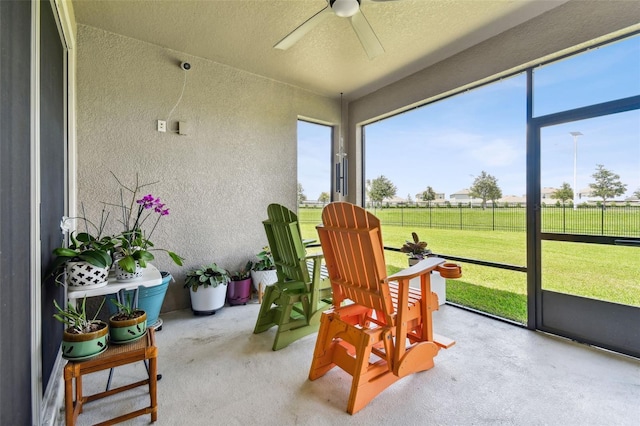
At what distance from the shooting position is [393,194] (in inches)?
157

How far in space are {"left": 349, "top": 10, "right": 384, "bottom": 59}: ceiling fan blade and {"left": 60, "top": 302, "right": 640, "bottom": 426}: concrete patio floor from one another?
2.43 meters

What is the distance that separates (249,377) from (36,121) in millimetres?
1829

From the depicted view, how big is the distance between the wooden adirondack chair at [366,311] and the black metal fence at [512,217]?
1.40 m

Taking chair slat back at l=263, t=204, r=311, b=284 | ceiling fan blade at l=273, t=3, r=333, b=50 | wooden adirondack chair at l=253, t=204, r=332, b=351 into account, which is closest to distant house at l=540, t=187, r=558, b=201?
wooden adirondack chair at l=253, t=204, r=332, b=351

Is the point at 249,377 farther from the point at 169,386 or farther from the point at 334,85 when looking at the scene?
the point at 334,85

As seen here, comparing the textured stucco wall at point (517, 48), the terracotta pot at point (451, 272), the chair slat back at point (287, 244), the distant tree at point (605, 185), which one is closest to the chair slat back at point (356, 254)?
the chair slat back at point (287, 244)

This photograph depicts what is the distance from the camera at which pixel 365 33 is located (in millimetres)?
2061

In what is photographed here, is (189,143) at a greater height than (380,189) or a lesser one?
greater

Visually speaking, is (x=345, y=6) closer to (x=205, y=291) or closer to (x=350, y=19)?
(x=350, y=19)

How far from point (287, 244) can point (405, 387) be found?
128 centimetres

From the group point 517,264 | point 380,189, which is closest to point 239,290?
point 380,189

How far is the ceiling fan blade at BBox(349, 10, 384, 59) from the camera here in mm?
1934

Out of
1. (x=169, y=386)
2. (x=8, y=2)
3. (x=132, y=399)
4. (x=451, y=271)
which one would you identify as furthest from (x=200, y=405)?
(x=8, y=2)

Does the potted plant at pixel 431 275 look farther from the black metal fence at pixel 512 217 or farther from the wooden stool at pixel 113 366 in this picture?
the wooden stool at pixel 113 366
